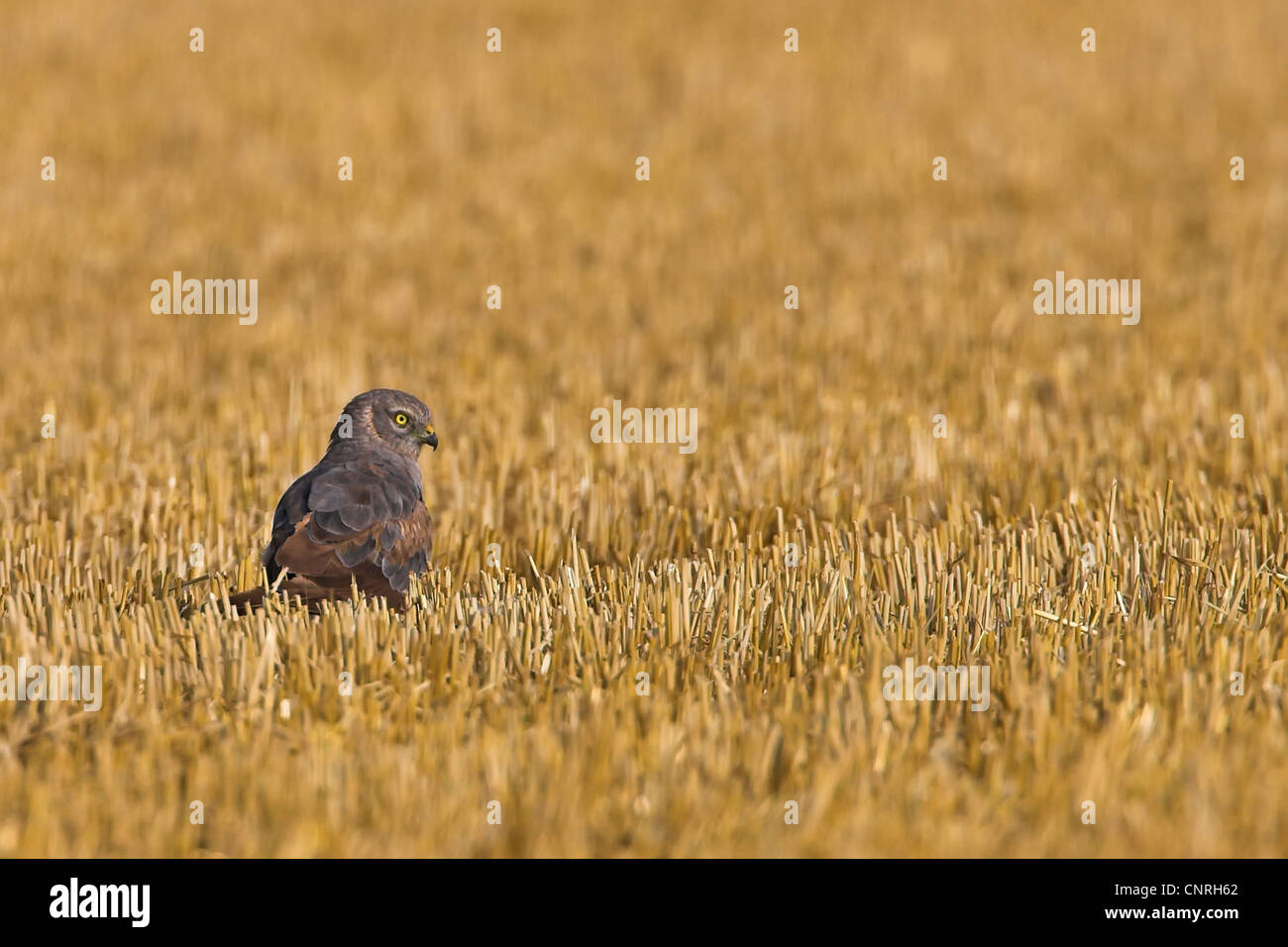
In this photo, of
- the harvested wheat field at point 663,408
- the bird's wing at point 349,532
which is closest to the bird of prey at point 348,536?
the bird's wing at point 349,532

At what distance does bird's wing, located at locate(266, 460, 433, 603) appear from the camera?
5.55 m

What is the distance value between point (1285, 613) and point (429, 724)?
3.07 m

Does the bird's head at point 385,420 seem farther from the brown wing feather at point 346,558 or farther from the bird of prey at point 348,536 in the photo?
the brown wing feather at point 346,558

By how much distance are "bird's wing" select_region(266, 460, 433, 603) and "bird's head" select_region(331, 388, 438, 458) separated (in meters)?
0.40

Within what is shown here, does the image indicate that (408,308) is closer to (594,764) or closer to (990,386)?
(990,386)

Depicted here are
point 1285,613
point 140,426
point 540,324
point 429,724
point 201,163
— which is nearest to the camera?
point 429,724

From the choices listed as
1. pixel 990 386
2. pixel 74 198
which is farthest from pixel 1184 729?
pixel 74 198

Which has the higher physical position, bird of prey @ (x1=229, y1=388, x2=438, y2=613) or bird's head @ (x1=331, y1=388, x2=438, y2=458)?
bird's head @ (x1=331, y1=388, x2=438, y2=458)

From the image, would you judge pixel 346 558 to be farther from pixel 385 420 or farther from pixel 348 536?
pixel 385 420

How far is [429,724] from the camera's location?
4.50 m

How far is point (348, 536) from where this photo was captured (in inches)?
219

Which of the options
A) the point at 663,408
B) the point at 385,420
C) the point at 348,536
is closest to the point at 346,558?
the point at 348,536

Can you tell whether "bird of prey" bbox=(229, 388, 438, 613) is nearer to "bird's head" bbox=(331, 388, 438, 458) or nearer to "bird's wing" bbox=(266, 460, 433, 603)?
"bird's wing" bbox=(266, 460, 433, 603)

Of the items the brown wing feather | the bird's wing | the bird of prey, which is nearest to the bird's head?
the bird of prey
